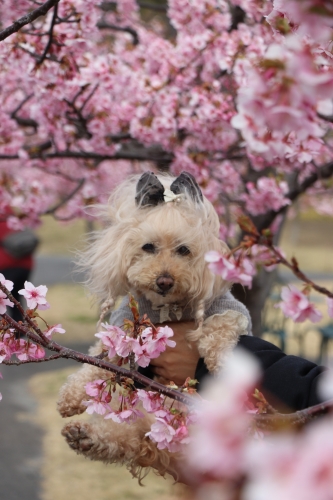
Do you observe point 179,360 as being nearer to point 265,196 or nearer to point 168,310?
point 168,310

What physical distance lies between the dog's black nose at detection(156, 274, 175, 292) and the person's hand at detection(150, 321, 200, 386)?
198mm

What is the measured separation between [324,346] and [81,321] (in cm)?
406

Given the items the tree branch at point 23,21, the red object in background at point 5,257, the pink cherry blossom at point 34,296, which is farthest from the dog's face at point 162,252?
the red object in background at point 5,257

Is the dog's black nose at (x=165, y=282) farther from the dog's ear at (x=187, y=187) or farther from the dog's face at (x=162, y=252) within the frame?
the dog's ear at (x=187, y=187)

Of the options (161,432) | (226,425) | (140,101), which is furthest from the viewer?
(140,101)

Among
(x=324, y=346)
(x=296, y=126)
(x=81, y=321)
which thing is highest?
(x=296, y=126)

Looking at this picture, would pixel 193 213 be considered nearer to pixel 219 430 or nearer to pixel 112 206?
pixel 112 206

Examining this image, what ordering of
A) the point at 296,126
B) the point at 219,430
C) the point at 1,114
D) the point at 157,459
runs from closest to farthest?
the point at 219,430 < the point at 296,126 < the point at 157,459 < the point at 1,114

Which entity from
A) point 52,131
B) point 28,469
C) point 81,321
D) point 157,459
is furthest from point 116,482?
point 81,321

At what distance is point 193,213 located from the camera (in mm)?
1839

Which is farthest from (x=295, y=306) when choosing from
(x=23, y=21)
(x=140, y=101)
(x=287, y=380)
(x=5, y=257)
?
(x=5, y=257)

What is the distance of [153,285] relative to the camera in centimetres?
176

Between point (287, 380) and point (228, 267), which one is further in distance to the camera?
point (287, 380)

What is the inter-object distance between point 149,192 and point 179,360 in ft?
1.92
